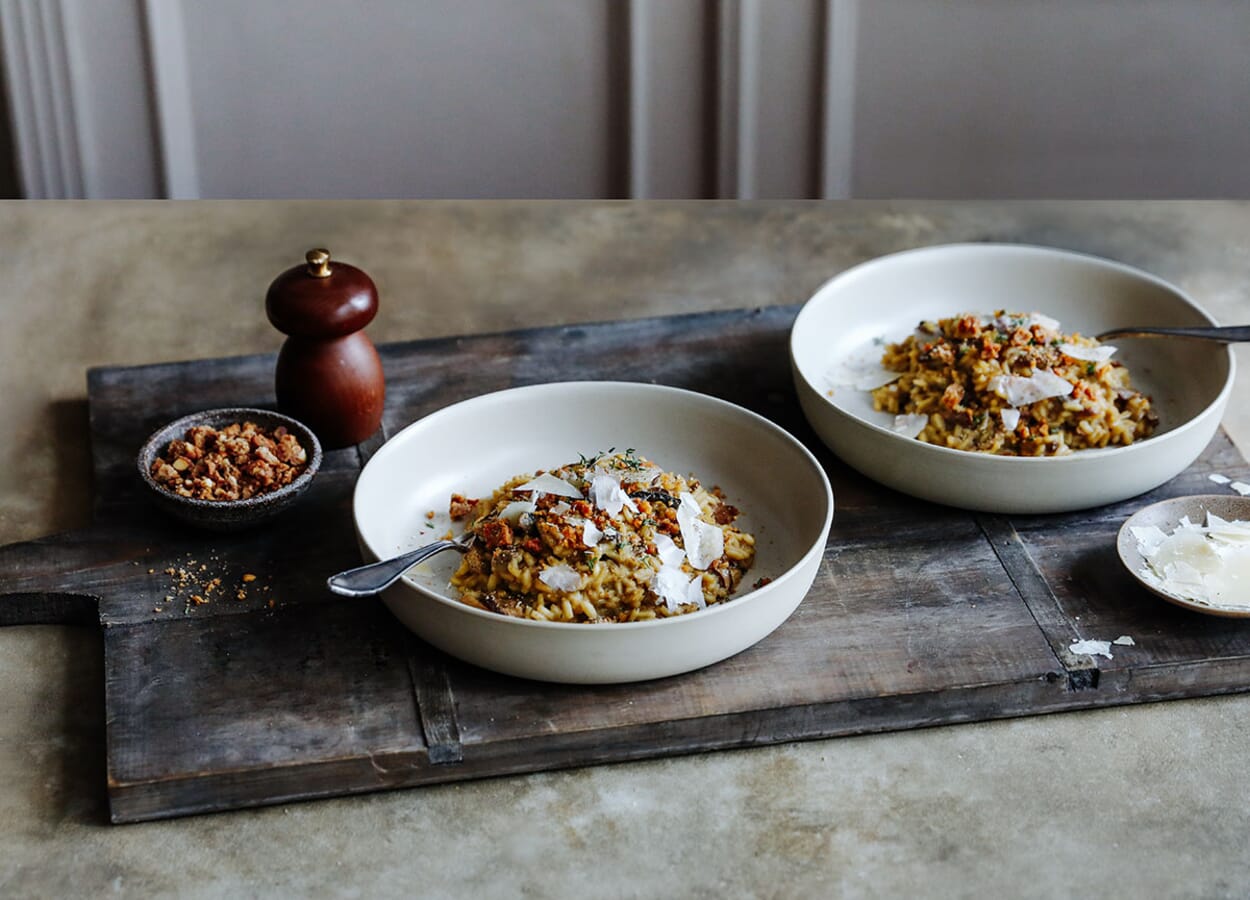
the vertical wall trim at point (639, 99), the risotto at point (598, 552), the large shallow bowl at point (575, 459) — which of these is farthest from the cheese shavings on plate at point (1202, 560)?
the vertical wall trim at point (639, 99)

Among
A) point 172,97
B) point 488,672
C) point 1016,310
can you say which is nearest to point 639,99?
point 172,97

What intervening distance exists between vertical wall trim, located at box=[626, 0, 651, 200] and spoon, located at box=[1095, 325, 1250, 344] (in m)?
1.53

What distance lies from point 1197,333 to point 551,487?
1177 mm

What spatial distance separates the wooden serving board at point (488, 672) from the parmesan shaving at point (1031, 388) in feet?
0.60

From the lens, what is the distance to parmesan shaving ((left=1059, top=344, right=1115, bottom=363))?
2275 mm

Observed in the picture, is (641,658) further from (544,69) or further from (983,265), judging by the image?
(544,69)

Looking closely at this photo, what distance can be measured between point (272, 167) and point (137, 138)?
34 cm

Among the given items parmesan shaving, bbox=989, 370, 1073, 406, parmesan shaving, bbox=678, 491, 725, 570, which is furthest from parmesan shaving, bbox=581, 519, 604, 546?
parmesan shaving, bbox=989, 370, 1073, 406

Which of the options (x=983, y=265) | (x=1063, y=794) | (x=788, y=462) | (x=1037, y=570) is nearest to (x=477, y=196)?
(x=983, y=265)

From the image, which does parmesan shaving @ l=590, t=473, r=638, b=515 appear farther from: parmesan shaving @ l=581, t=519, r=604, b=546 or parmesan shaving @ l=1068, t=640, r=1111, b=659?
parmesan shaving @ l=1068, t=640, r=1111, b=659

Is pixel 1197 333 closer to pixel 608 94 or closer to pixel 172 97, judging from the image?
pixel 608 94

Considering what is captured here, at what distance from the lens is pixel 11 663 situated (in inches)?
76.1

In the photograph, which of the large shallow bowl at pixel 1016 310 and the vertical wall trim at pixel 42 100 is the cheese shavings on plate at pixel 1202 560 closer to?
the large shallow bowl at pixel 1016 310

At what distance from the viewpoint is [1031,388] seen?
86.4 inches
